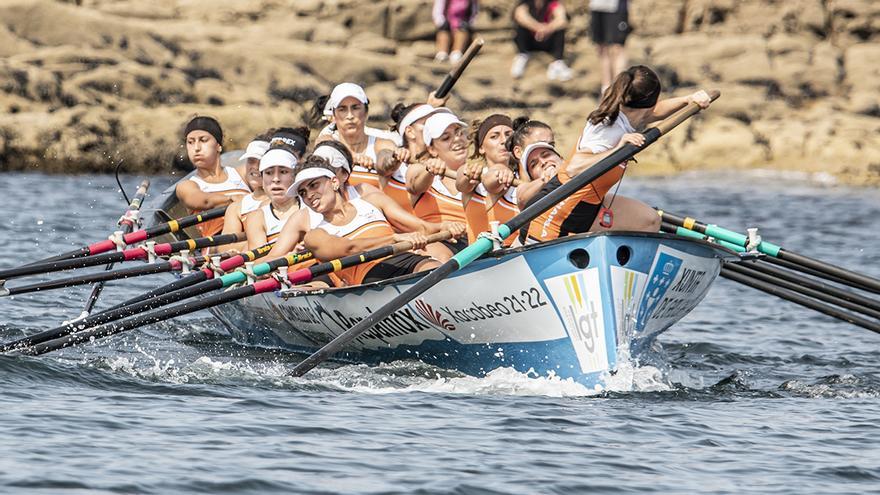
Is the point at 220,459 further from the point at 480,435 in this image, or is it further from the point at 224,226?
the point at 224,226

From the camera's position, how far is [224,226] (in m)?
12.3

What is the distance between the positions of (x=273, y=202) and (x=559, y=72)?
1708 centimetres

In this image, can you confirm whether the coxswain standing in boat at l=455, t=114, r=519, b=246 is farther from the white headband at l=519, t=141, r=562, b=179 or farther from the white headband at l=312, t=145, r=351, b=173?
the white headband at l=312, t=145, r=351, b=173

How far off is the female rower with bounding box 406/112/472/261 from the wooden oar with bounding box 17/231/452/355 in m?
0.57

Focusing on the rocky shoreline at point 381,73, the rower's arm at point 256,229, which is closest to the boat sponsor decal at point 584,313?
the rower's arm at point 256,229

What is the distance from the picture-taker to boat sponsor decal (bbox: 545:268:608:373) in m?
9.08

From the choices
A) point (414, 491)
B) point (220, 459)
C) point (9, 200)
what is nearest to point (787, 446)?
point (414, 491)

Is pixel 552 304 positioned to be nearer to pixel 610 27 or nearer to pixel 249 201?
pixel 249 201

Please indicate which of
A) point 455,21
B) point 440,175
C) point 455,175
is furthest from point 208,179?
point 455,21

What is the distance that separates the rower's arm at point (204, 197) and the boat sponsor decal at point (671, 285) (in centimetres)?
469

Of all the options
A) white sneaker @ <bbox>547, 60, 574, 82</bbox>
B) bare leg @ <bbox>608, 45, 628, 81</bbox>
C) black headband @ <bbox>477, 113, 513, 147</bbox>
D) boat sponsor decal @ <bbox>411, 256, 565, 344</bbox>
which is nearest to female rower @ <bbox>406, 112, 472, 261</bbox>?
black headband @ <bbox>477, 113, 513, 147</bbox>

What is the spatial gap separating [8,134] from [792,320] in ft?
48.8

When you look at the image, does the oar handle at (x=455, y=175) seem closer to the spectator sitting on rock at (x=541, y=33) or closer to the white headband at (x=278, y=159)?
the white headband at (x=278, y=159)

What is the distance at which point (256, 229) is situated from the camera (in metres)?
11.6
